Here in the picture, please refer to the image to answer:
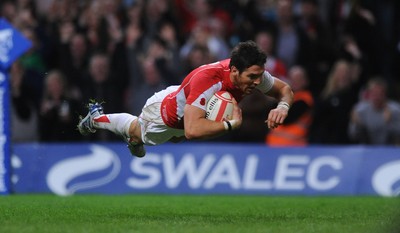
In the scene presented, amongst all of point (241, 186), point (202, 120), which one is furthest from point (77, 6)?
point (202, 120)

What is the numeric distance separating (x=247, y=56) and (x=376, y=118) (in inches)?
305

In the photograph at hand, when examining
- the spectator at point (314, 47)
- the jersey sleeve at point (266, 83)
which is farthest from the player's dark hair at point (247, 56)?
the spectator at point (314, 47)

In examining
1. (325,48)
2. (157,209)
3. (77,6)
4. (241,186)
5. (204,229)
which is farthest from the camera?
(77,6)

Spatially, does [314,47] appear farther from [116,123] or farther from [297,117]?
[116,123]

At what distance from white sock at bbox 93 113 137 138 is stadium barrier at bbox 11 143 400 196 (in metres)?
4.81

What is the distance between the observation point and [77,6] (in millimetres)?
21719

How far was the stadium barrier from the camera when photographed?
60.5 ft

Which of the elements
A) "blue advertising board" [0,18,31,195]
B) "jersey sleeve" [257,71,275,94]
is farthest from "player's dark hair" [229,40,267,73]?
"blue advertising board" [0,18,31,195]

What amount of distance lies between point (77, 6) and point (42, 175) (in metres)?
4.66

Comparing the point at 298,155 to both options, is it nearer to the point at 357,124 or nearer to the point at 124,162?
the point at 357,124

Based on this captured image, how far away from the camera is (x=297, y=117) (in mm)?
18953

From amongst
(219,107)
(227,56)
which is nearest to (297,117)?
(227,56)

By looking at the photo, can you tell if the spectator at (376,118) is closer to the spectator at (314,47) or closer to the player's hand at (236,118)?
the spectator at (314,47)

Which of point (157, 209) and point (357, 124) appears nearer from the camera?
point (157, 209)
